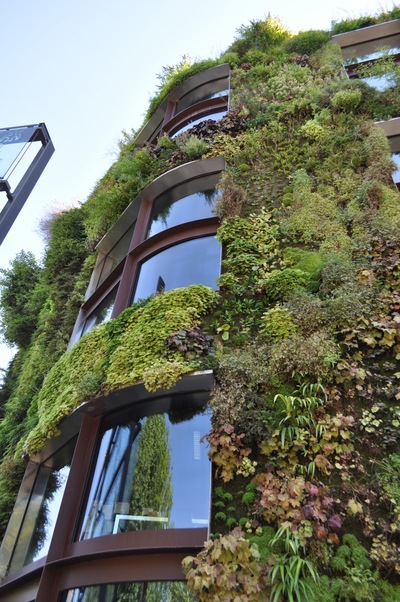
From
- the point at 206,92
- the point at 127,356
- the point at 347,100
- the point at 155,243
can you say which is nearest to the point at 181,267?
the point at 155,243

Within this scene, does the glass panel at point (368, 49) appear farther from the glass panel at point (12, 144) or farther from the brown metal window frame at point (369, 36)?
the glass panel at point (12, 144)

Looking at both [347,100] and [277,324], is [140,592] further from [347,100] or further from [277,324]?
[347,100]

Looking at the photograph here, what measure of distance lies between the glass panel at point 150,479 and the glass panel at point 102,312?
3894 mm

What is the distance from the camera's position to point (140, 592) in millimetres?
5457

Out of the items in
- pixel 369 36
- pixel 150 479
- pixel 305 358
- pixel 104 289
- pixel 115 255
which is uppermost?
pixel 369 36

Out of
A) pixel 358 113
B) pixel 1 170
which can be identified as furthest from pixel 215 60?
pixel 1 170

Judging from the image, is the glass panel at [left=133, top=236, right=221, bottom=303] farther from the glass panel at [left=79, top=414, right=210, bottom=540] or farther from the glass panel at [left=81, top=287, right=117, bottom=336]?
the glass panel at [left=79, top=414, right=210, bottom=540]

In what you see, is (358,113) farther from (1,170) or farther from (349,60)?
(1,170)

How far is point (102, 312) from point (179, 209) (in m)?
3.30

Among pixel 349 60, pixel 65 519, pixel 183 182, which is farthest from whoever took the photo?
pixel 349 60

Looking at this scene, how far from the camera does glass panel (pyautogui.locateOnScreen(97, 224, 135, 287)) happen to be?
12848 mm

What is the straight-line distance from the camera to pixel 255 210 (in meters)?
10.1

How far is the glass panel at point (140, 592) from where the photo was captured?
17.4ft

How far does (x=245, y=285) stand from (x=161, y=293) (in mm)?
1684
